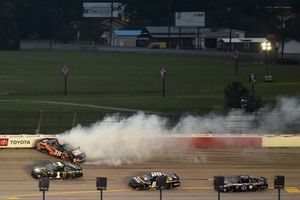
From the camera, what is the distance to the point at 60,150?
37500mm

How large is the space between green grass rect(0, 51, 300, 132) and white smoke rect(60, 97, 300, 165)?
4.37 metres

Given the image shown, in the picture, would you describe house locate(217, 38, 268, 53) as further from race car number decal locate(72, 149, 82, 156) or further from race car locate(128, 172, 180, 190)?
race car locate(128, 172, 180, 190)

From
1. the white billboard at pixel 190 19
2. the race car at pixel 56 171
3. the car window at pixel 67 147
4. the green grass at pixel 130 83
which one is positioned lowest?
the race car at pixel 56 171

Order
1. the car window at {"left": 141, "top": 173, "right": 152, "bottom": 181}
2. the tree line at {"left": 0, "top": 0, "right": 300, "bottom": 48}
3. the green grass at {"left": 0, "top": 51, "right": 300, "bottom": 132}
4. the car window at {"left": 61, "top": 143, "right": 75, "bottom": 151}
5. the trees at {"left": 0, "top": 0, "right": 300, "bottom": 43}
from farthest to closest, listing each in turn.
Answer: the trees at {"left": 0, "top": 0, "right": 300, "bottom": 43} → the tree line at {"left": 0, "top": 0, "right": 300, "bottom": 48} → the green grass at {"left": 0, "top": 51, "right": 300, "bottom": 132} → the car window at {"left": 61, "top": 143, "right": 75, "bottom": 151} → the car window at {"left": 141, "top": 173, "right": 152, "bottom": 181}

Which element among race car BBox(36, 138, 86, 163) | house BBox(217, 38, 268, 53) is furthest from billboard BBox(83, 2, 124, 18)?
race car BBox(36, 138, 86, 163)

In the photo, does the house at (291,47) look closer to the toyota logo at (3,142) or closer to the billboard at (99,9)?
the billboard at (99,9)

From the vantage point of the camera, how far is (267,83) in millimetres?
73688

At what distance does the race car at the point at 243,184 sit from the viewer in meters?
31.2

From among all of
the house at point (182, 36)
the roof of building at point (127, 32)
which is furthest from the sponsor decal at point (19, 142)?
the roof of building at point (127, 32)

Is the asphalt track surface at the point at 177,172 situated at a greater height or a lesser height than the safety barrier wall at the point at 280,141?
lesser

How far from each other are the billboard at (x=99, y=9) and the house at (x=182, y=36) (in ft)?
70.0

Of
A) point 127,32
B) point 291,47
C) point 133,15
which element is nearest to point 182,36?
point 127,32

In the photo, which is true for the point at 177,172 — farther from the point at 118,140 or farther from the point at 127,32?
the point at 127,32

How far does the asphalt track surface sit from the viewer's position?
30828 millimetres
